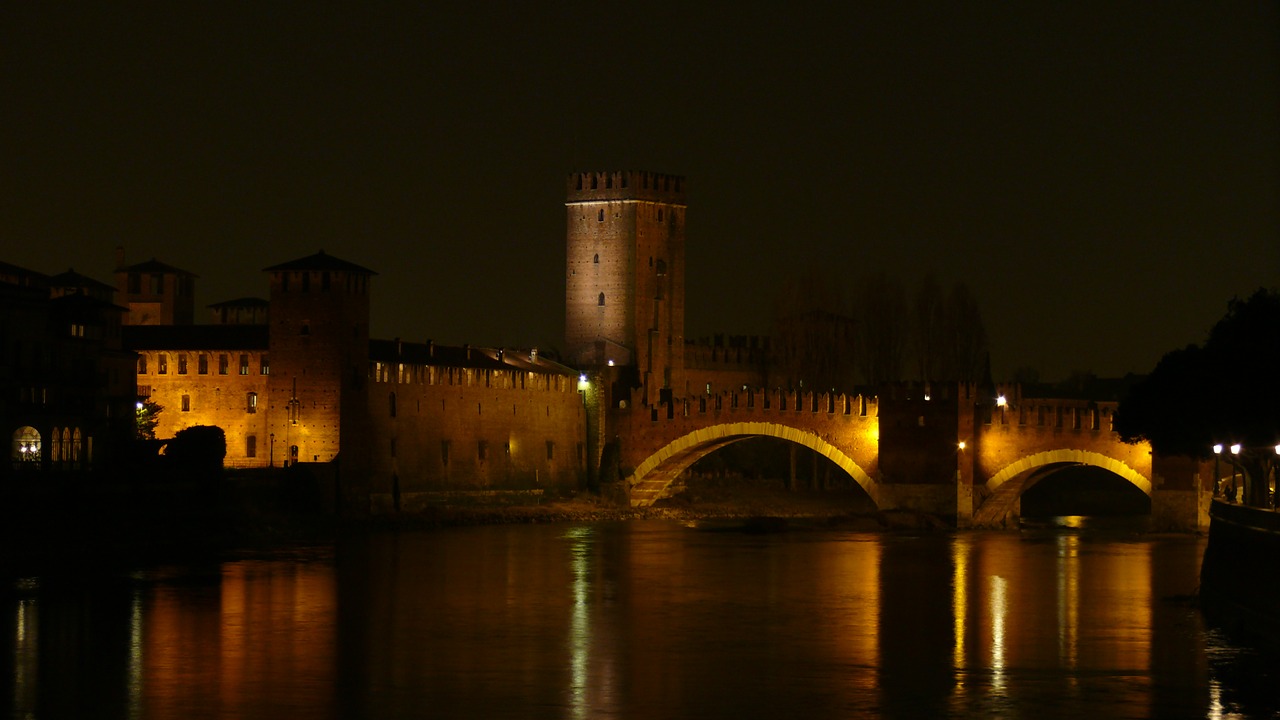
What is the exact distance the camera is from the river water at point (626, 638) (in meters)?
21.9

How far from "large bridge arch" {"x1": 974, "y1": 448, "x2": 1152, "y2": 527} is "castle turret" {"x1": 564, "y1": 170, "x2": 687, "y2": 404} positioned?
16533 mm

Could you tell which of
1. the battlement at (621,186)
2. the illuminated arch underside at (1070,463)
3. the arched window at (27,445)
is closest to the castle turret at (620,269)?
the battlement at (621,186)

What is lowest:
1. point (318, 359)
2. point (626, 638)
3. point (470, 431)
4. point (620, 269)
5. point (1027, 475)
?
point (626, 638)

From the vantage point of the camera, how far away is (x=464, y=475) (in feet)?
176

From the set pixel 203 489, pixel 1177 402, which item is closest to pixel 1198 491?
pixel 1177 402

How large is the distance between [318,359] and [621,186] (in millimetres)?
19489

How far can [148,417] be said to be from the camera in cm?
5031

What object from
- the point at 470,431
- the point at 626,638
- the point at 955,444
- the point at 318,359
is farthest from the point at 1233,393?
the point at 470,431

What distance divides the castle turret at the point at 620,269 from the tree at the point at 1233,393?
30245 mm

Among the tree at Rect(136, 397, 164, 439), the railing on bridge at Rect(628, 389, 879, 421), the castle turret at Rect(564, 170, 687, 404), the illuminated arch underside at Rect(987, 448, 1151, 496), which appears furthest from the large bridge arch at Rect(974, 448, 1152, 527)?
the tree at Rect(136, 397, 164, 439)

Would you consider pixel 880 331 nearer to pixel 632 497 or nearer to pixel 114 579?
pixel 632 497

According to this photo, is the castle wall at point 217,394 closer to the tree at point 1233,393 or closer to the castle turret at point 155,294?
the castle turret at point 155,294

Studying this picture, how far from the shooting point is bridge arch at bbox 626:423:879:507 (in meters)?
52.9

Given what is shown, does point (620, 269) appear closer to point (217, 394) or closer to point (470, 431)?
point (470, 431)
